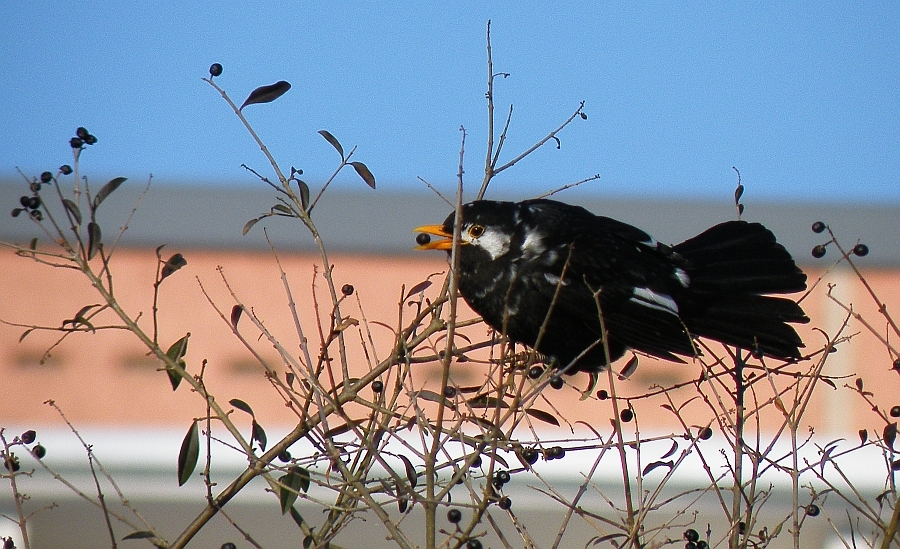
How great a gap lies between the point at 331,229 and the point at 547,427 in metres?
2.89

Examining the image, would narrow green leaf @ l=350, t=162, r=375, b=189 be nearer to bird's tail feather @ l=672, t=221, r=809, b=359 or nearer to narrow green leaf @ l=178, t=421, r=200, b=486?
narrow green leaf @ l=178, t=421, r=200, b=486

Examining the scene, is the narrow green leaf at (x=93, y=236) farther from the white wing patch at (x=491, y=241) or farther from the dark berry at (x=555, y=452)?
the white wing patch at (x=491, y=241)

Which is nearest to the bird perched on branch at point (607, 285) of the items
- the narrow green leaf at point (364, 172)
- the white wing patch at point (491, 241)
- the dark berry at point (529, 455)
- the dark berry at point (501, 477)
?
the white wing patch at point (491, 241)

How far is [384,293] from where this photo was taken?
416 inches

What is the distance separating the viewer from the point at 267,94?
305cm

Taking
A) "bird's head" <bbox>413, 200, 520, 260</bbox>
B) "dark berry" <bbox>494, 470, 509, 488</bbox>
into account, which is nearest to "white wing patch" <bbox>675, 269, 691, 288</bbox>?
"bird's head" <bbox>413, 200, 520, 260</bbox>

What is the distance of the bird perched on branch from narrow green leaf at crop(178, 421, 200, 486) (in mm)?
1131

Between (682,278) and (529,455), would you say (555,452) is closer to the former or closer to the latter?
(529,455)

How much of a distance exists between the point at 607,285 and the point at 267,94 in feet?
5.36

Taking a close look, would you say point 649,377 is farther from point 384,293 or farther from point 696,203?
point 384,293

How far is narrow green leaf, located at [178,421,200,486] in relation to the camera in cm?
294

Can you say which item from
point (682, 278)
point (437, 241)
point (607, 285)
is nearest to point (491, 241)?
point (437, 241)

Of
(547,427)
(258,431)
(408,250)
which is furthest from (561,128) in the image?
(408,250)

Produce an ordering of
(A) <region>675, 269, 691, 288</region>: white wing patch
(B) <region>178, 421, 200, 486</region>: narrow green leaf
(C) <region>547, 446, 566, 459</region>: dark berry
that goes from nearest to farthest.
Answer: (C) <region>547, 446, 566, 459</region>: dark berry
(B) <region>178, 421, 200, 486</region>: narrow green leaf
(A) <region>675, 269, 691, 288</region>: white wing patch
